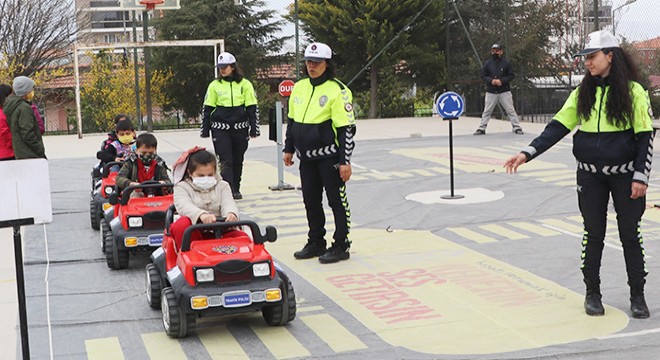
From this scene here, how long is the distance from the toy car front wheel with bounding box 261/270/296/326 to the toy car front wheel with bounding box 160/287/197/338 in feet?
1.76

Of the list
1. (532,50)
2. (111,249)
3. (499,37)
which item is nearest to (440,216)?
(111,249)

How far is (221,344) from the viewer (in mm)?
6250

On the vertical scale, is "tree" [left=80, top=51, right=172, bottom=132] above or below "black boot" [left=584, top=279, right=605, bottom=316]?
above

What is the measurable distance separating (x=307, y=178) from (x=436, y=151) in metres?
8.32

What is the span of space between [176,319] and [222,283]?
1.27 feet

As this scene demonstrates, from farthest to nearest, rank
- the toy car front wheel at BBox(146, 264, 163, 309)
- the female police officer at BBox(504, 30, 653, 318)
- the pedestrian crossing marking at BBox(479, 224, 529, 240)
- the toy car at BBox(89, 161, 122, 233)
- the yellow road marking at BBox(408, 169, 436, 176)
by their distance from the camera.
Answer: the yellow road marking at BBox(408, 169, 436, 176) < the toy car at BBox(89, 161, 122, 233) < the pedestrian crossing marking at BBox(479, 224, 529, 240) < the toy car front wheel at BBox(146, 264, 163, 309) < the female police officer at BBox(504, 30, 653, 318)

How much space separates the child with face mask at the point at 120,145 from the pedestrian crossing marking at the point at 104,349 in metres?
4.11

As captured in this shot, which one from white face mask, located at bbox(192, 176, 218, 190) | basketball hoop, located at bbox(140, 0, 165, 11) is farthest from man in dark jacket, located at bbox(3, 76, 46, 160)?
basketball hoop, located at bbox(140, 0, 165, 11)

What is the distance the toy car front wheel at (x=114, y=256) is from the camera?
839cm

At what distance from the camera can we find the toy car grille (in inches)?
250

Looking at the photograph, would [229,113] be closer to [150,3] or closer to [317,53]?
[317,53]

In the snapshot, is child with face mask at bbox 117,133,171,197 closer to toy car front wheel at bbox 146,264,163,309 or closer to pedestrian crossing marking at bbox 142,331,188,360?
toy car front wheel at bbox 146,264,163,309

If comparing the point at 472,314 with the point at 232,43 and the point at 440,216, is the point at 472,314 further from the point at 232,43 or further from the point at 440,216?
the point at 232,43

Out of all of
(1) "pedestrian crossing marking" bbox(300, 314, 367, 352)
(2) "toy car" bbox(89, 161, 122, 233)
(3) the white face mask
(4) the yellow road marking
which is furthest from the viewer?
(4) the yellow road marking
